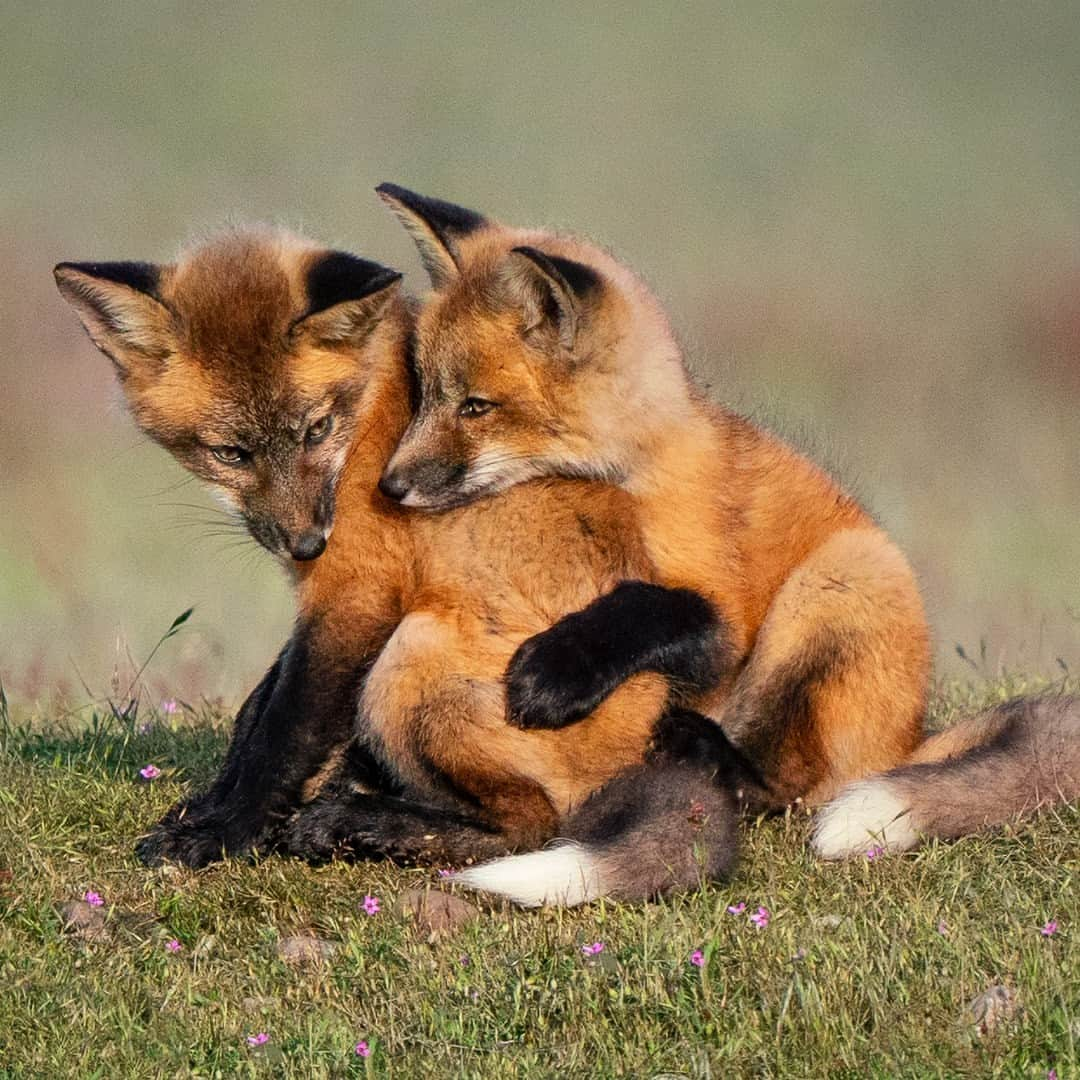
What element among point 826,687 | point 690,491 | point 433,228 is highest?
point 433,228

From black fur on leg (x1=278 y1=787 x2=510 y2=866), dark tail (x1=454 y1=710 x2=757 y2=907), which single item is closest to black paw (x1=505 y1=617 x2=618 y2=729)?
dark tail (x1=454 y1=710 x2=757 y2=907)

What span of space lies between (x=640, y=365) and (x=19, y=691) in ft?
15.0

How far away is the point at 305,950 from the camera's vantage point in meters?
4.50

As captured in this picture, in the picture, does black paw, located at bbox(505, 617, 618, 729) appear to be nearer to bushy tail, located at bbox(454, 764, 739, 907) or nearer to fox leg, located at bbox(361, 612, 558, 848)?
fox leg, located at bbox(361, 612, 558, 848)

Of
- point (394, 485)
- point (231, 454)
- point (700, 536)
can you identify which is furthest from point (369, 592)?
point (700, 536)

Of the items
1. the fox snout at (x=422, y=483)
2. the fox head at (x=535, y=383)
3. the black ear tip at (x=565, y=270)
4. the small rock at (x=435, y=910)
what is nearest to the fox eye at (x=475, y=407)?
the fox head at (x=535, y=383)

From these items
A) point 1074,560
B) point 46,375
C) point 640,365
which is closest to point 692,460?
point 640,365

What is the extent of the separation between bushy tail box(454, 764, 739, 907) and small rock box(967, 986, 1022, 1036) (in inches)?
44.3

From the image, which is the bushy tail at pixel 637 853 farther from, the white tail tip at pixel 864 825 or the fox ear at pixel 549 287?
the fox ear at pixel 549 287

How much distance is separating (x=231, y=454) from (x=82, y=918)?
166 centimetres

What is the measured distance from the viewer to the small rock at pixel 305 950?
445 centimetres

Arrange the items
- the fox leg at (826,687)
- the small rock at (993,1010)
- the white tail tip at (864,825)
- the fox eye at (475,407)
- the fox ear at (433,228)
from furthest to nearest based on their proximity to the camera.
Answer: the fox ear at (433,228) → the fox eye at (475,407) → the fox leg at (826,687) → the white tail tip at (864,825) → the small rock at (993,1010)

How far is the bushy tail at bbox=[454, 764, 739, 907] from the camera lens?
4.68 m

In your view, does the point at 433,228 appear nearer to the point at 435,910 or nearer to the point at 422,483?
the point at 422,483
